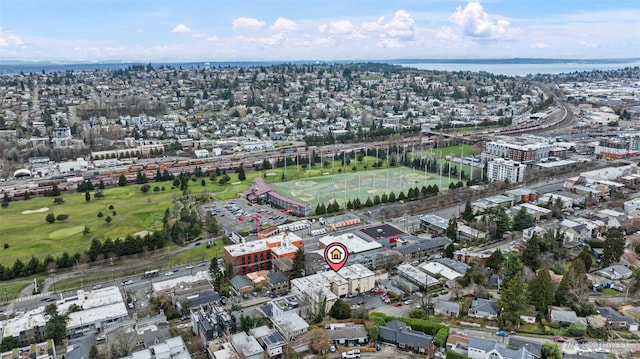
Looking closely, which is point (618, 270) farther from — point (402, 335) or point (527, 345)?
point (402, 335)

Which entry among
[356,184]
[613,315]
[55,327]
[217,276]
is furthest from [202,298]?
[356,184]

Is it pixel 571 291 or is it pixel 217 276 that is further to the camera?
pixel 217 276

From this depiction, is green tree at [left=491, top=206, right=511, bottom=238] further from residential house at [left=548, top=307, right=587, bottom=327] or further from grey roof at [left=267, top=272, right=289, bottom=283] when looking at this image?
grey roof at [left=267, top=272, right=289, bottom=283]

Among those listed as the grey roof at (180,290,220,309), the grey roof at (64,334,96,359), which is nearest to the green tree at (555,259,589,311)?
the grey roof at (180,290,220,309)

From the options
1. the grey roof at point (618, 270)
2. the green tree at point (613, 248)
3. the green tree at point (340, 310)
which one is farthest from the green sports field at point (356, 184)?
the grey roof at point (618, 270)

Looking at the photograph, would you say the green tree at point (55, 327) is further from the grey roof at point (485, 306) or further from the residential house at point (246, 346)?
the grey roof at point (485, 306)
